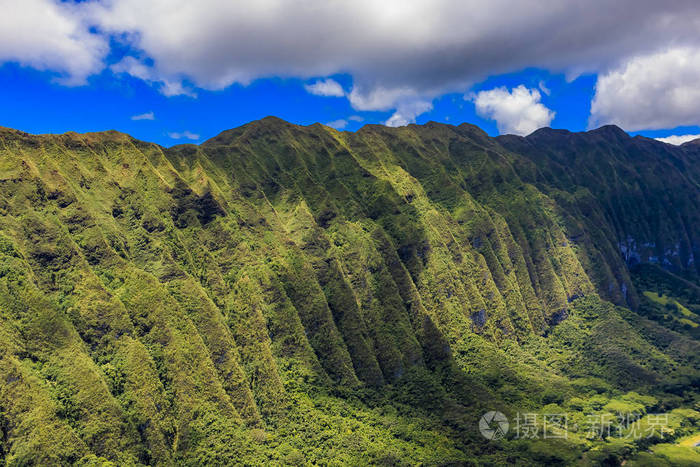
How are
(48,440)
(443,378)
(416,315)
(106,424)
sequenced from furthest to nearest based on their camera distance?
(416,315), (443,378), (106,424), (48,440)

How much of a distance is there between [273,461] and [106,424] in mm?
27597

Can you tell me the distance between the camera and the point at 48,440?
66.6m

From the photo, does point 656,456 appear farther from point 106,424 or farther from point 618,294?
point 106,424

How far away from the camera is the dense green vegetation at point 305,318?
7838 centimetres

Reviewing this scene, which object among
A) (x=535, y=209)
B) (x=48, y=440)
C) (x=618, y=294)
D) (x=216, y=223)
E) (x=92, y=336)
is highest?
(x=535, y=209)

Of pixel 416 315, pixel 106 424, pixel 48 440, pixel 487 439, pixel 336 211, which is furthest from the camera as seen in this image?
pixel 336 211

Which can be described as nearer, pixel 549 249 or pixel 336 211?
pixel 336 211

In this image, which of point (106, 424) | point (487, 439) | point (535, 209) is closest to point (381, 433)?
point (487, 439)

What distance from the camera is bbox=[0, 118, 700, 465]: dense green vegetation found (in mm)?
78375

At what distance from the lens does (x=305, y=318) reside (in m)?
108

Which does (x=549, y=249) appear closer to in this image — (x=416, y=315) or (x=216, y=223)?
(x=416, y=315)

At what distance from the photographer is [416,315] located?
120 metres

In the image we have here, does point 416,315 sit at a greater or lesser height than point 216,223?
lesser

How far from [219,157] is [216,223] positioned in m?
31.9
